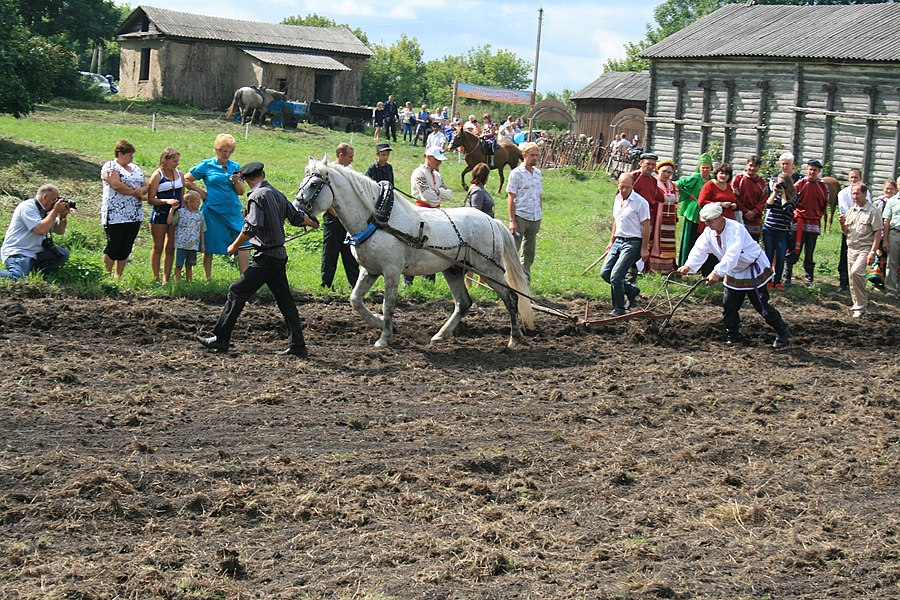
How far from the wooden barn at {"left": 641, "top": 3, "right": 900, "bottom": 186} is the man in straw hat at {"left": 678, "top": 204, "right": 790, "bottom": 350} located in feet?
49.8

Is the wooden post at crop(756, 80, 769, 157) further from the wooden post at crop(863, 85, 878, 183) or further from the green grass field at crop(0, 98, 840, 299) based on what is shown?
the green grass field at crop(0, 98, 840, 299)

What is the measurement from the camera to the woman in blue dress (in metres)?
11.4

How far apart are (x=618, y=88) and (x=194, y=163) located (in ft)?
93.2

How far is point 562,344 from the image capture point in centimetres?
1102

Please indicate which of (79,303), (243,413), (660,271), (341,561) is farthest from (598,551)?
(660,271)

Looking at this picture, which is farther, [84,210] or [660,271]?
[84,210]

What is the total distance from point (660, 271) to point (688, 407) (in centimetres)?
629

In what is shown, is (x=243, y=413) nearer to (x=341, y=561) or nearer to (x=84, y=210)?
(x=341, y=561)

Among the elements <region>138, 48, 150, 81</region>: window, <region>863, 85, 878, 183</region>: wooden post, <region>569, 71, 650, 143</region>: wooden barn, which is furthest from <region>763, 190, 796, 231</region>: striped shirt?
<region>138, 48, 150, 81</region>: window

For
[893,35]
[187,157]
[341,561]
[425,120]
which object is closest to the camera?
[341,561]

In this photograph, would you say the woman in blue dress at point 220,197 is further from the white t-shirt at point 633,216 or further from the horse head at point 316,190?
the white t-shirt at point 633,216

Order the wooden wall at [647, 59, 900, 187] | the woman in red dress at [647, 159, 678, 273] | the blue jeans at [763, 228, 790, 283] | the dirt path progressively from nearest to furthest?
the dirt path
the woman in red dress at [647, 159, 678, 273]
the blue jeans at [763, 228, 790, 283]
the wooden wall at [647, 59, 900, 187]

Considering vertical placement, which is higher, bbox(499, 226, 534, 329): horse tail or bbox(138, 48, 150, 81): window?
bbox(138, 48, 150, 81): window

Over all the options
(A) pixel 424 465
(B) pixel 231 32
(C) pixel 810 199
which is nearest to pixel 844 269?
(C) pixel 810 199
